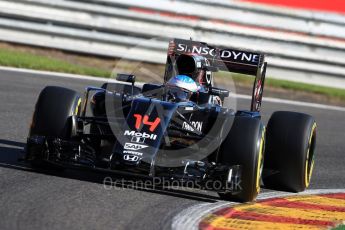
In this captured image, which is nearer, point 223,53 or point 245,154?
point 245,154

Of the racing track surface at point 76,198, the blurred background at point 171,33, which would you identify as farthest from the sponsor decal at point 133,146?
the blurred background at point 171,33

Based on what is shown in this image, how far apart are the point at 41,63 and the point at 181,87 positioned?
7.26 m

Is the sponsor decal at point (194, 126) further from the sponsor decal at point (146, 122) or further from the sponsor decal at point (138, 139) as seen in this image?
the sponsor decal at point (138, 139)

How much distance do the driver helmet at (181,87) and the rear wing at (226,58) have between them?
633 millimetres

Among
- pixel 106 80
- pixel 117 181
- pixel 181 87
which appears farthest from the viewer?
→ pixel 106 80

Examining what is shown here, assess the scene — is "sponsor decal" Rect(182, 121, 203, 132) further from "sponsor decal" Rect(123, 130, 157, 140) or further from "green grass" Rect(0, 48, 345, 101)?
"green grass" Rect(0, 48, 345, 101)

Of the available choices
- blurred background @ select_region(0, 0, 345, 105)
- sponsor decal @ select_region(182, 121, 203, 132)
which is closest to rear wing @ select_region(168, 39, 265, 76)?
sponsor decal @ select_region(182, 121, 203, 132)

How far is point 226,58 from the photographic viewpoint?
9.84m

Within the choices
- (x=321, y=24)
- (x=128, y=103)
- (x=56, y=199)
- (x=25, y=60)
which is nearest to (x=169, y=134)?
(x=128, y=103)

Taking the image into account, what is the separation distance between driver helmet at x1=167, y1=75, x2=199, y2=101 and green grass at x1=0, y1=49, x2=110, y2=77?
6.91m

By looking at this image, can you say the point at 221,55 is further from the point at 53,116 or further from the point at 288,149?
the point at 53,116

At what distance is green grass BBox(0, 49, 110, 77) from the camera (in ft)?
51.2

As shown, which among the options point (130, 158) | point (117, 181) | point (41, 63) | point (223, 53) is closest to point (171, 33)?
point (41, 63)

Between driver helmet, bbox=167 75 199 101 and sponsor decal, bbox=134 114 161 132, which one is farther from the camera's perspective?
driver helmet, bbox=167 75 199 101
